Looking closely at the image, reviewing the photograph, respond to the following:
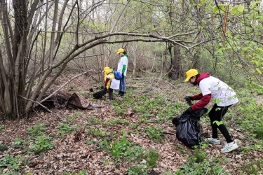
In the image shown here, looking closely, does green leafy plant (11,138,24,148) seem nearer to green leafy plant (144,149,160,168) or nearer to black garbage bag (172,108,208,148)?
green leafy plant (144,149,160,168)

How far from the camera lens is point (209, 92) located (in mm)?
4176

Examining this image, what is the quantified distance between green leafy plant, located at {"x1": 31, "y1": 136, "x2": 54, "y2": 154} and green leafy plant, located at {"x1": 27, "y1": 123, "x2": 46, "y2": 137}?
255 mm

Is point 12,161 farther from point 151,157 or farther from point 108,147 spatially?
point 151,157

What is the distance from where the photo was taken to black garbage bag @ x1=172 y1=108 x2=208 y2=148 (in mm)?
4383

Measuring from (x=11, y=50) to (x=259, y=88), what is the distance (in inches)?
213

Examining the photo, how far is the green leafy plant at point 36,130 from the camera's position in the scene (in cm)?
471

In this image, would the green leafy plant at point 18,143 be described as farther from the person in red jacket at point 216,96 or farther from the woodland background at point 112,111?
the person in red jacket at point 216,96

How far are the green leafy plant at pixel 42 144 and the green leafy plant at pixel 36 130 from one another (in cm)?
25

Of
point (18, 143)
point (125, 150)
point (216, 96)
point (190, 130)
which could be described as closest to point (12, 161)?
point (18, 143)

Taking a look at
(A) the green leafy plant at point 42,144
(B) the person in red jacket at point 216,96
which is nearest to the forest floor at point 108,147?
(A) the green leafy plant at point 42,144

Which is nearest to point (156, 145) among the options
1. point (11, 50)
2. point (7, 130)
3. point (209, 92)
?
point (209, 92)

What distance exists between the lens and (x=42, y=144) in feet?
13.9

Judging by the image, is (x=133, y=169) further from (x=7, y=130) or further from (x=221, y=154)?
(x=7, y=130)

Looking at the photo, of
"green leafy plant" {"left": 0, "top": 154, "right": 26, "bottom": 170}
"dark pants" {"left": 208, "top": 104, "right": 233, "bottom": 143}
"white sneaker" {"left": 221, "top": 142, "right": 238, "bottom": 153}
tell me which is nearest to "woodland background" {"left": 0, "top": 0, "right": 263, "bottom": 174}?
"green leafy plant" {"left": 0, "top": 154, "right": 26, "bottom": 170}
